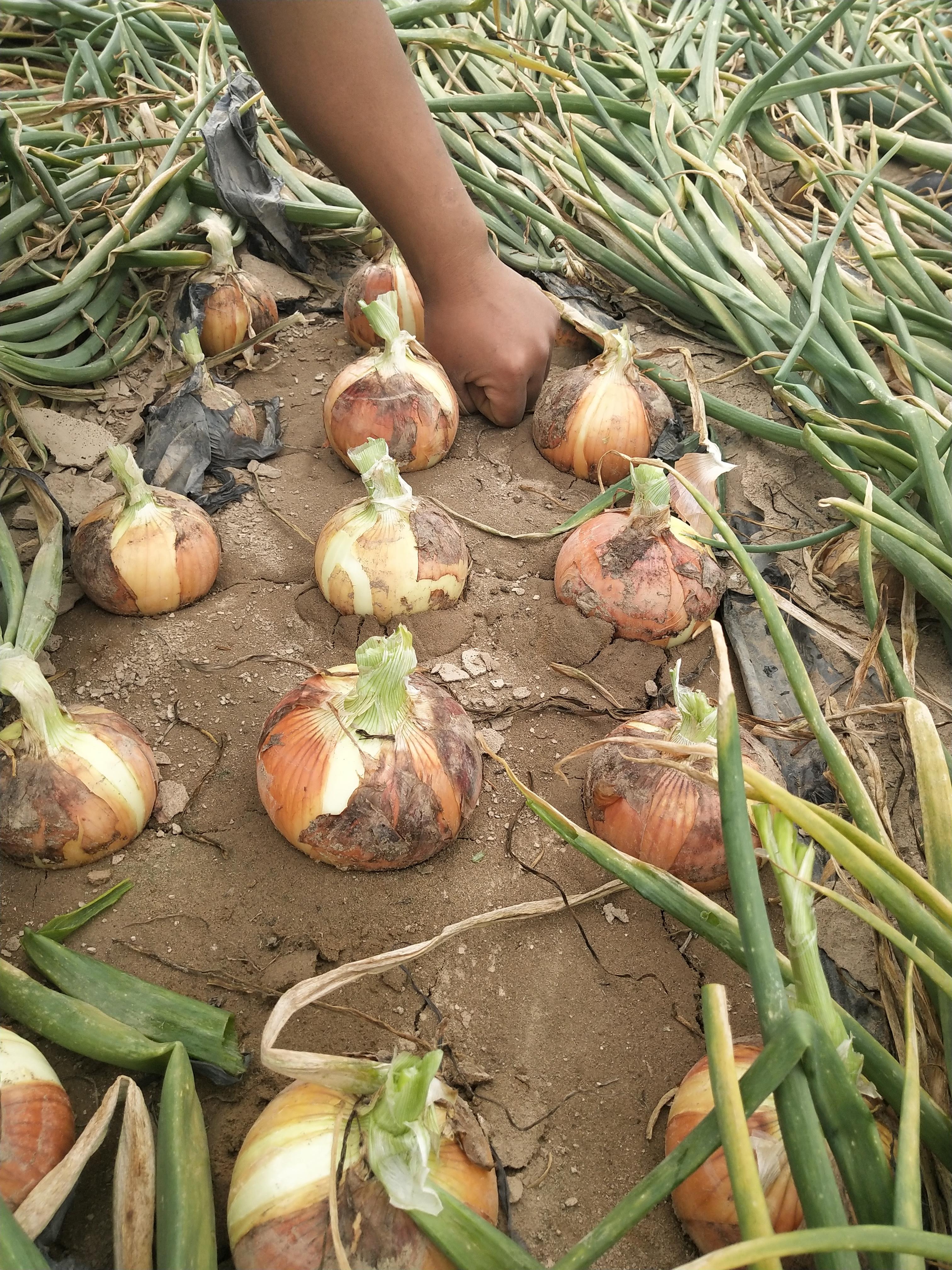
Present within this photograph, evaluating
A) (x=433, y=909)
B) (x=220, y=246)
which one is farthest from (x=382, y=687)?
(x=220, y=246)

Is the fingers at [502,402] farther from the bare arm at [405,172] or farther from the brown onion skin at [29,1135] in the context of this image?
the brown onion skin at [29,1135]

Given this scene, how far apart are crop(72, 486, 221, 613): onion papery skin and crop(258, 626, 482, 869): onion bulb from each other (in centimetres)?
43

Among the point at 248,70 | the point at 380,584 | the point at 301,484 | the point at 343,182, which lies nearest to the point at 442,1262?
the point at 380,584

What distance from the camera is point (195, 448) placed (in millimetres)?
1797

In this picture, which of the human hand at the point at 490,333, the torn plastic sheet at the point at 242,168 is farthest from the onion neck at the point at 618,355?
the torn plastic sheet at the point at 242,168

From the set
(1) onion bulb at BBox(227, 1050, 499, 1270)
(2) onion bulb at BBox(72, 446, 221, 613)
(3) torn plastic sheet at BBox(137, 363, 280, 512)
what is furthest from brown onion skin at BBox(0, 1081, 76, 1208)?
(3) torn plastic sheet at BBox(137, 363, 280, 512)

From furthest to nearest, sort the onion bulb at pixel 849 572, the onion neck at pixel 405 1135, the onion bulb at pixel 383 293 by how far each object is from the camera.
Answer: the onion bulb at pixel 383 293, the onion bulb at pixel 849 572, the onion neck at pixel 405 1135

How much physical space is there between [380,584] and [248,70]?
2.04 metres

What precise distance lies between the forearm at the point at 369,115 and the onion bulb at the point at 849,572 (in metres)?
0.89

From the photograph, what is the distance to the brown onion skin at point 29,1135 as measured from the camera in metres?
0.81

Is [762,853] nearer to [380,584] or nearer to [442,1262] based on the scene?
[442,1262]

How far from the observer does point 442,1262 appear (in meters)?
0.76

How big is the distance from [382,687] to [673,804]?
0.38 metres

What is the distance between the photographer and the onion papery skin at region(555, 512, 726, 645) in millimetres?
Answer: 1488
